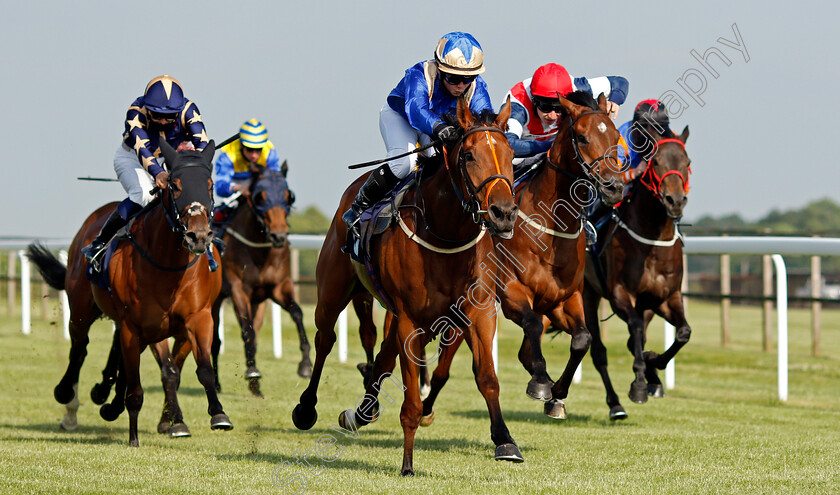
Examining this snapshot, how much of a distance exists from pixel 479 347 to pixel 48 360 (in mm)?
8901

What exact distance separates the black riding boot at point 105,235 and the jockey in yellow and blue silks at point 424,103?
1929mm

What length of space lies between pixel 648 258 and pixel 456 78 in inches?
112

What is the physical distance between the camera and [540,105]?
6.98 m

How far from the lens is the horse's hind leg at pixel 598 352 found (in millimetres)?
7816

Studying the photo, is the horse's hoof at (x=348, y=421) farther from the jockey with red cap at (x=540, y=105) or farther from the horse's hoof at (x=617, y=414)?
the horse's hoof at (x=617, y=414)

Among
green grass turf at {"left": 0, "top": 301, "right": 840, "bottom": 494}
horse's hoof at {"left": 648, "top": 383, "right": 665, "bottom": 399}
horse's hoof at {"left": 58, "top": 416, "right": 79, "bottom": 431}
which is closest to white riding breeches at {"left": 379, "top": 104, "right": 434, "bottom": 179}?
green grass turf at {"left": 0, "top": 301, "right": 840, "bottom": 494}

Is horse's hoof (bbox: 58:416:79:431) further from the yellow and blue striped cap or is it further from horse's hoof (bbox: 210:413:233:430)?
the yellow and blue striped cap

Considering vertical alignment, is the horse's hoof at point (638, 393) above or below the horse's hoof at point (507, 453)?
below

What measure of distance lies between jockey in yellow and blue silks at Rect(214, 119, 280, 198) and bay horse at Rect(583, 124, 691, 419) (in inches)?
182

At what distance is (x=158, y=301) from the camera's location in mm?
6539

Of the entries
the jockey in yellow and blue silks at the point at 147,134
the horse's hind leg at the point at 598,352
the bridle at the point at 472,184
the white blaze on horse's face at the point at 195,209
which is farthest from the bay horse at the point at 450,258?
the horse's hind leg at the point at 598,352

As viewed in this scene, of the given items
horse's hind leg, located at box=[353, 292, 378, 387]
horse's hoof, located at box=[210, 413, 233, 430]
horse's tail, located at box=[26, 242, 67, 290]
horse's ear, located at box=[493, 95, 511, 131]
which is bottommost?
horse's hoof, located at box=[210, 413, 233, 430]

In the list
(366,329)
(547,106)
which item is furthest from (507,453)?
(366,329)

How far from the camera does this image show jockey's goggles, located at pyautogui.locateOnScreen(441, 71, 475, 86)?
568 centimetres
